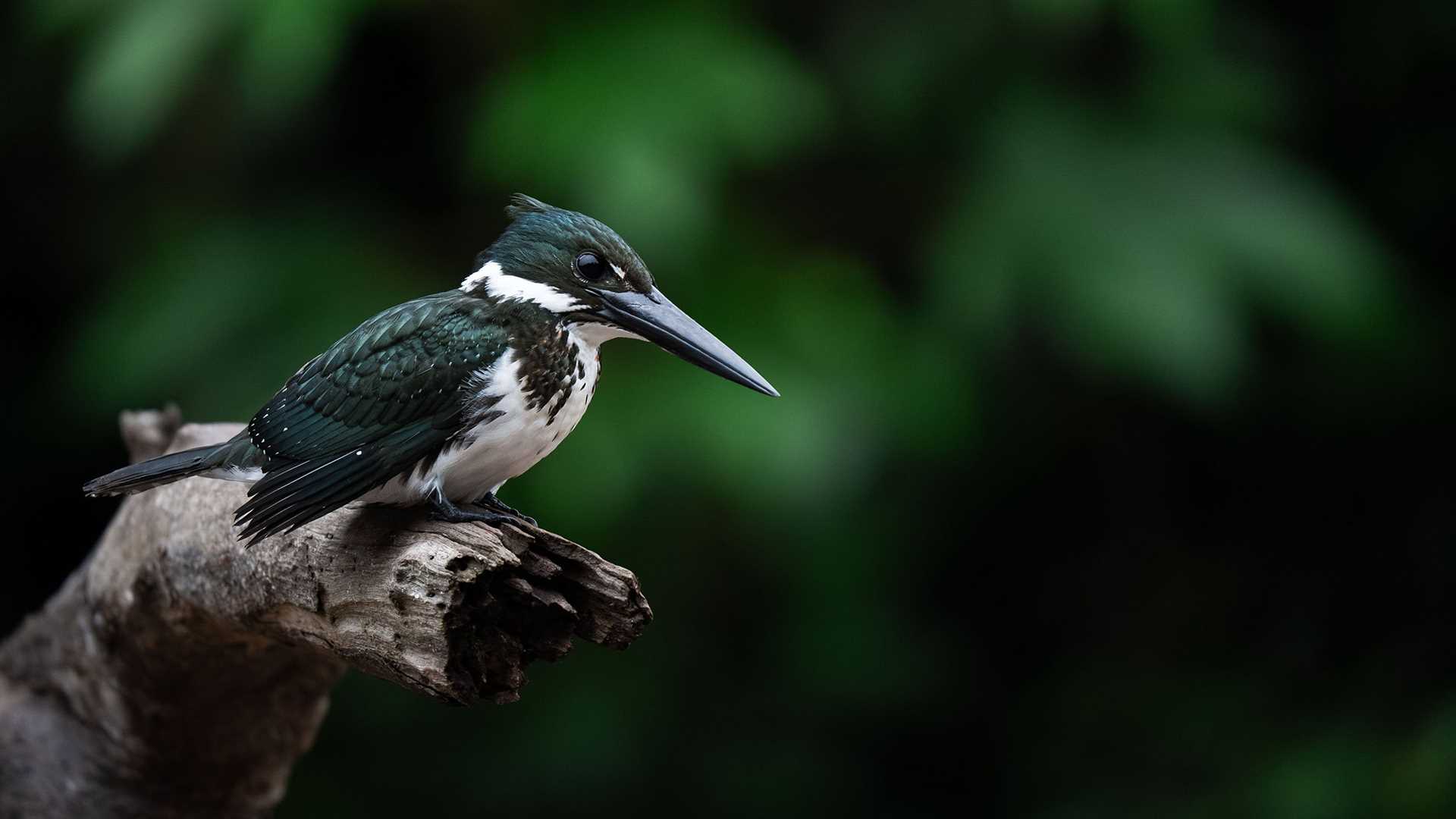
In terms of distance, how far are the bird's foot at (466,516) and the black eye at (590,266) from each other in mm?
307

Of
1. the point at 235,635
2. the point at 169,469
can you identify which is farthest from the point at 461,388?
the point at 235,635

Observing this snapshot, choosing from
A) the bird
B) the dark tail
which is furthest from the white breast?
the dark tail

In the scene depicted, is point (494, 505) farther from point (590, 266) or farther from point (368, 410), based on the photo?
point (590, 266)

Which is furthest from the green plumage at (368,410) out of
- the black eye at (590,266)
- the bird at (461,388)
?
the black eye at (590,266)

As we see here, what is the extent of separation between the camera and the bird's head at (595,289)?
1.75 m

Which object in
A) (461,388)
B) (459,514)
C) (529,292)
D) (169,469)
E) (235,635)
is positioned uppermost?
(529,292)

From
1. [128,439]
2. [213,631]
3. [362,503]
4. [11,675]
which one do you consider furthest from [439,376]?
[11,675]

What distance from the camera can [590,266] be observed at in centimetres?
176

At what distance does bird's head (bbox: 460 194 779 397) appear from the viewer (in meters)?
1.75

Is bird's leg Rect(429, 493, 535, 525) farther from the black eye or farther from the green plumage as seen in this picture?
the black eye

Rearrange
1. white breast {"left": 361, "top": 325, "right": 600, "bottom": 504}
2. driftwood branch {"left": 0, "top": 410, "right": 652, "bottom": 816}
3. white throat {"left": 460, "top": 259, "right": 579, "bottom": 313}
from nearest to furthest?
1. driftwood branch {"left": 0, "top": 410, "right": 652, "bottom": 816}
2. white breast {"left": 361, "top": 325, "right": 600, "bottom": 504}
3. white throat {"left": 460, "top": 259, "right": 579, "bottom": 313}

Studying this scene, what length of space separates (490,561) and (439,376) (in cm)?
26

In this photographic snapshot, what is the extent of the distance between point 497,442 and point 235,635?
62cm

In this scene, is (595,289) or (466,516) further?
(595,289)
